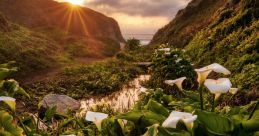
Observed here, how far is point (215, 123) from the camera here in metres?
2.57

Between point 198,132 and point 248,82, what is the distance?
843 centimetres

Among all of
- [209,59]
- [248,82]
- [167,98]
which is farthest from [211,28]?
[167,98]

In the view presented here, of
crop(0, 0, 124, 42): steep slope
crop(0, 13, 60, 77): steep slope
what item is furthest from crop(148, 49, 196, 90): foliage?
crop(0, 0, 124, 42): steep slope

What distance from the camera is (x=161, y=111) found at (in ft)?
9.47

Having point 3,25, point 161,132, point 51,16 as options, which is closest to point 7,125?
point 161,132

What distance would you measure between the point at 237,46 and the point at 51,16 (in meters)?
43.8

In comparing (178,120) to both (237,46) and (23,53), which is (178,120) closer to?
(237,46)

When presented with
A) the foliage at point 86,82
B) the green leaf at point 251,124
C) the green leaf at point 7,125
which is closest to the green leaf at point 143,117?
the green leaf at point 251,124

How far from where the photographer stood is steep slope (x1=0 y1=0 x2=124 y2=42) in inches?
1970

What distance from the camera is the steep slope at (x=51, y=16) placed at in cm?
5003

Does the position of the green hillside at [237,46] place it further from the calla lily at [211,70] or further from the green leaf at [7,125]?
the green leaf at [7,125]

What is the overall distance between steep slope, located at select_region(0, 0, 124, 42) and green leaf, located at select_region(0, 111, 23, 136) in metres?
45.6

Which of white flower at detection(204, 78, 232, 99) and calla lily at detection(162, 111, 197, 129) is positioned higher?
white flower at detection(204, 78, 232, 99)

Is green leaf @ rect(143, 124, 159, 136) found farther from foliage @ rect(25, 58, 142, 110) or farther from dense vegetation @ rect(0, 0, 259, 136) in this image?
foliage @ rect(25, 58, 142, 110)
